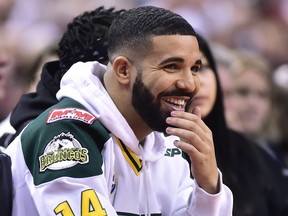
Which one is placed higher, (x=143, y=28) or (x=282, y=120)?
(x=143, y=28)

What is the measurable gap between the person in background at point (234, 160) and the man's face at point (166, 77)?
1.60 m

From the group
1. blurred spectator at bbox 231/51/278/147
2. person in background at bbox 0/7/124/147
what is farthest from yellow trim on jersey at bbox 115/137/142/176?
blurred spectator at bbox 231/51/278/147

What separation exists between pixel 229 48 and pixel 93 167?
664cm

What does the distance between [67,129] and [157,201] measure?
59cm

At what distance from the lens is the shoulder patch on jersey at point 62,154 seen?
358 cm

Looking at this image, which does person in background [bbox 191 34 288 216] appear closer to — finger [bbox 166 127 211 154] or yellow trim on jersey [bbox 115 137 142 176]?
yellow trim on jersey [bbox 115 137 142 176]

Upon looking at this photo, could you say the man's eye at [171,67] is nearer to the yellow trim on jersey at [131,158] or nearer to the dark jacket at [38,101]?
the yellow trim on jersey at [131,158]

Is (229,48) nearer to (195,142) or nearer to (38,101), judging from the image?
(38,101)

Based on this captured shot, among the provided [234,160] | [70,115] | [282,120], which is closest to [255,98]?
[282,120]

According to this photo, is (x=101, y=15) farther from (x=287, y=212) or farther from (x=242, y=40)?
(x=242, y=40)

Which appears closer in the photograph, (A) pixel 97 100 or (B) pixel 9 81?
(A) pixel 97 100

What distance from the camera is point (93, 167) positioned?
11.9 feet

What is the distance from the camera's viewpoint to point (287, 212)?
5.74 meters

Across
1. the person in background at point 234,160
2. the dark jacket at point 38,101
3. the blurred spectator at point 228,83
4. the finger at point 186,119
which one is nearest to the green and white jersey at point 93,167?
the finger at point 186,119
